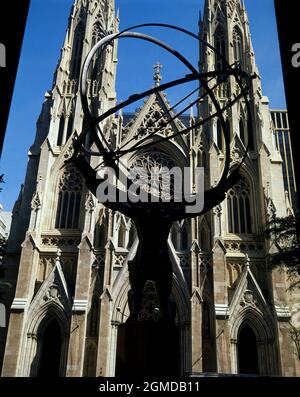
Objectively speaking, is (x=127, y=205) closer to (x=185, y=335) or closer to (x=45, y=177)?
(x=185, y=335)

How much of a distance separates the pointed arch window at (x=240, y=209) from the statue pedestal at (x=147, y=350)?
19161mm

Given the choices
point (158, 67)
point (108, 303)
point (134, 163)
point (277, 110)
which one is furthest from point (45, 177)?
point (277, 110)

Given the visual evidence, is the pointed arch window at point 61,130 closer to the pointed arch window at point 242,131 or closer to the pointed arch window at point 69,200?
the pointed arch window at point 69,200

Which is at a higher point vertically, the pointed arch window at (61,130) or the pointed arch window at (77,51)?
the pointed arch window at (77,51)

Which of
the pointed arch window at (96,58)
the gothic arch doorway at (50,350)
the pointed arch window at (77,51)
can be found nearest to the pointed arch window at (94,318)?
the gothic arch doorway at (50,350)

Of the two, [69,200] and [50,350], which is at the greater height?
[69,200]

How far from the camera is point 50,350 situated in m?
23.3

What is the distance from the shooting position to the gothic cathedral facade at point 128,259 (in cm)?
2191

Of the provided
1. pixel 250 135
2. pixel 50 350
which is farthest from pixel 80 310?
pixel 250 135

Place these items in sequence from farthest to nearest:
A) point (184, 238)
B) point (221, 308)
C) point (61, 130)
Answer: point (61, 130), point (184, 238), point (221, 308)

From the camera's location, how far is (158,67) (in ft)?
101

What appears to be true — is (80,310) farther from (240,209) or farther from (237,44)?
(237,44)

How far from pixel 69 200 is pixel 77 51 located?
476 inches

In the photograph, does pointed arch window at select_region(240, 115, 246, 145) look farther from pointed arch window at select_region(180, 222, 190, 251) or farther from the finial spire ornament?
the finial spire ornament
